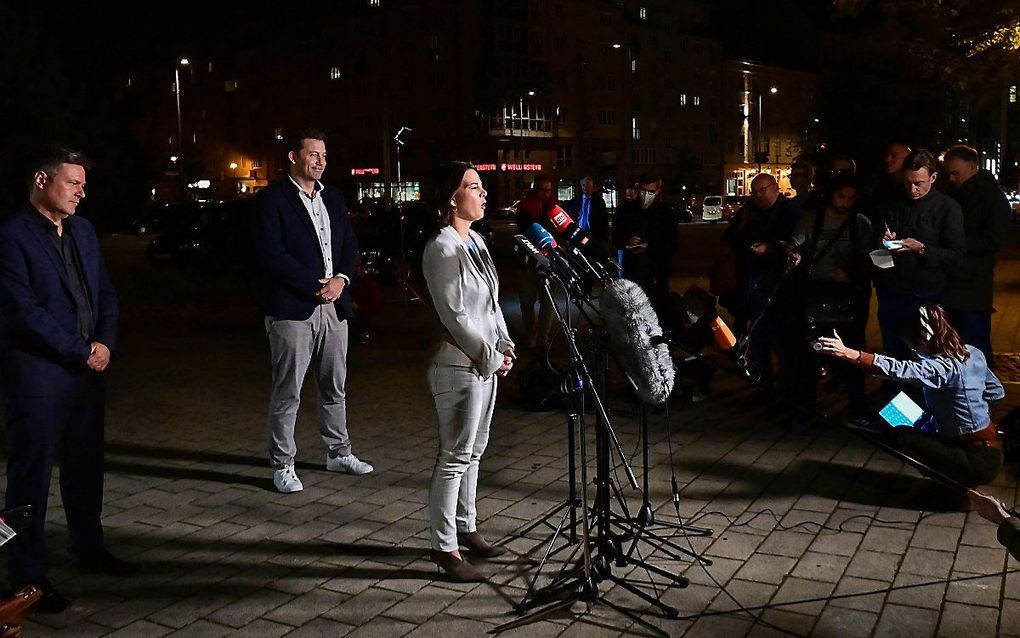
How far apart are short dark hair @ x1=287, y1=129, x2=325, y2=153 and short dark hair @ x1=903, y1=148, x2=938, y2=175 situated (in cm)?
418

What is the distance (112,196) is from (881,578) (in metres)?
23.6

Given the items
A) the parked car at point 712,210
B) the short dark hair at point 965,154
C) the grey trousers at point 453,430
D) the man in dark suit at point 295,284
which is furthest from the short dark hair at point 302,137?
the parked car at point 712,210

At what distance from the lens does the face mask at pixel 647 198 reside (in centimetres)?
1048

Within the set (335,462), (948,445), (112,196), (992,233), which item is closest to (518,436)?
(335,462)

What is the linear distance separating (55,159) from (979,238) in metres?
6.58

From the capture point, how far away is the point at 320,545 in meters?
5.54

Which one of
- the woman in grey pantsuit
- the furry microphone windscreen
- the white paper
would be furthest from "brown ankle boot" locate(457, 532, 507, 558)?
the white paper

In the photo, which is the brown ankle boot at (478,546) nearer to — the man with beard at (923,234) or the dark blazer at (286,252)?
the dark blazer at (286,252)

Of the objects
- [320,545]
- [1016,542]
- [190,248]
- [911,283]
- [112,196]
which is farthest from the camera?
[190,248]

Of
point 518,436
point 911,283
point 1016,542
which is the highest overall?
point 911,283

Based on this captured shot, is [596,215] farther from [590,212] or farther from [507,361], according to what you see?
[507,361]

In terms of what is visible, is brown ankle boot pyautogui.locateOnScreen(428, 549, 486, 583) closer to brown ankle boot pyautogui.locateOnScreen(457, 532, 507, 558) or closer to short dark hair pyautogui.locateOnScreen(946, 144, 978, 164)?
brown ankle boot pyautogui.locateOnScreen(457, 532, 507, 558)

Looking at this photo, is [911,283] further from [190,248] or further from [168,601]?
[190,248]

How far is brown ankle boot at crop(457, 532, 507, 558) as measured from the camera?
5.24 m
